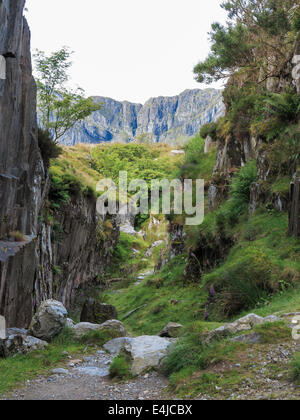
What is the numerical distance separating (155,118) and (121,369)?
431ft

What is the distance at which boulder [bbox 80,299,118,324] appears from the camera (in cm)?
1088

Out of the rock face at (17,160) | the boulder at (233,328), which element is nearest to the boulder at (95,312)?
the rock face at (17,160)

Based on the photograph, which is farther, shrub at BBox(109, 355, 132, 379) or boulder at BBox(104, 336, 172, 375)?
boulder at BBox(104, 336, 172, 375)

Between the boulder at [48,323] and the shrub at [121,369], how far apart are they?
2556 mm

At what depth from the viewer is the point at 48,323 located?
7855mm

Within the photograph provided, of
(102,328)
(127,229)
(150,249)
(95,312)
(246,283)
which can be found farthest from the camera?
(127,229)

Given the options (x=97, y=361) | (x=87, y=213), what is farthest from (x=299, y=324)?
(x=87, y=213)

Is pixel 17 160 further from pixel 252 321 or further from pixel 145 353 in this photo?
pixel 252 321

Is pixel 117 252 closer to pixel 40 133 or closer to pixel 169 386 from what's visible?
pixel 40 133

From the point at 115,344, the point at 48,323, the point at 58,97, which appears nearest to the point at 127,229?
the point at 58,97

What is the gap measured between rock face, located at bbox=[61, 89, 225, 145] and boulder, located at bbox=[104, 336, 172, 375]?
338ft

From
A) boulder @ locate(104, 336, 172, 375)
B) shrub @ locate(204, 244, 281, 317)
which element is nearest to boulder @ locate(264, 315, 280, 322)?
boulder @ locate(104, 336, 172, 375)

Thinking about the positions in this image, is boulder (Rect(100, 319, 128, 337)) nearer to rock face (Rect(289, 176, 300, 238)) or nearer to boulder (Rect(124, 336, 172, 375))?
boulder (Rect(124, 336, 172, 375))

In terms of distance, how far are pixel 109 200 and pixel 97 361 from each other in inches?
1037
